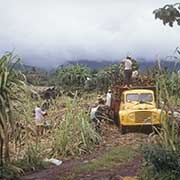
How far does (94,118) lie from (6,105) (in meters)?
7.20

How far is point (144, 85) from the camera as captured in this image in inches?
842

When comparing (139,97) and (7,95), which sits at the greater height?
(7,95)

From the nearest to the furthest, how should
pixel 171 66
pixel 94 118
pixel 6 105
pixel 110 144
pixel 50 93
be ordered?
pixel 171 66 → pixel 6 105 → pixel 110 144 → pixel 94 118 → pixel 50 93

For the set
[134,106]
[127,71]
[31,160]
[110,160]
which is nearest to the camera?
[31,160]

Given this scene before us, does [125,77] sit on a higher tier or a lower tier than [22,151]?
higher

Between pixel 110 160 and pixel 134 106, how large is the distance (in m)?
5.64

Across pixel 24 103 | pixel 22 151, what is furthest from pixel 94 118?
pixel 24 103

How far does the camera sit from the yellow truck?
1928 centimetres

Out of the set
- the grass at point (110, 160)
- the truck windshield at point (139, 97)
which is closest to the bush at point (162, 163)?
the grass at point (110, 160)

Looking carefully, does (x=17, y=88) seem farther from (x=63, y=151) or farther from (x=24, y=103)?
(x=63, y=151)

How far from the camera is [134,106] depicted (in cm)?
1973

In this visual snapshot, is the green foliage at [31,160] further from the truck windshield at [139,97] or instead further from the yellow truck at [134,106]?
the truck windshield at [139,97]

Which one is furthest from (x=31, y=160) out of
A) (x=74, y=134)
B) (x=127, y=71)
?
(x=127, y=71)

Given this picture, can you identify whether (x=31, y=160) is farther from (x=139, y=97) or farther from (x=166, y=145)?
(x=139, y=97)
